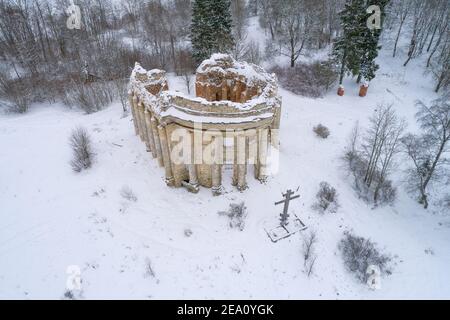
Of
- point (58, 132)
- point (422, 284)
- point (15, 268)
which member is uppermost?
point (58, 132)

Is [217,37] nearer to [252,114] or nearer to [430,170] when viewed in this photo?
[252,114]

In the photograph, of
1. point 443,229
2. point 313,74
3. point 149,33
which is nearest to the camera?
point 443,229

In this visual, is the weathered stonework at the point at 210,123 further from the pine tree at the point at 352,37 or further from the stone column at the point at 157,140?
the pine tree at the point at 352,37

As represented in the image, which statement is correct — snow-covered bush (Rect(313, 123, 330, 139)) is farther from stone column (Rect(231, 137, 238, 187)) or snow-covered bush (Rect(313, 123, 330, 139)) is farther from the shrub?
the shrub

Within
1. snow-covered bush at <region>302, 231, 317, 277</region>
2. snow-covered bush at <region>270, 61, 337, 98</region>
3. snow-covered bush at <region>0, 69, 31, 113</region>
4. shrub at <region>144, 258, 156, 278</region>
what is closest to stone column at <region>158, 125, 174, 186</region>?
shrub at <region>144, 258, 156, 278</region>

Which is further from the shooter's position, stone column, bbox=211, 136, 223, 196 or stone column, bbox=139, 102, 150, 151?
stone column, bbox=139, 102, 150, 151

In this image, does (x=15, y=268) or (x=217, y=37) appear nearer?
(x=15, y=268)

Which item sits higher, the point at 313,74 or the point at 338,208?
the point at 313,74

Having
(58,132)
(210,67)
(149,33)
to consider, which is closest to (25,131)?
(58,132)
